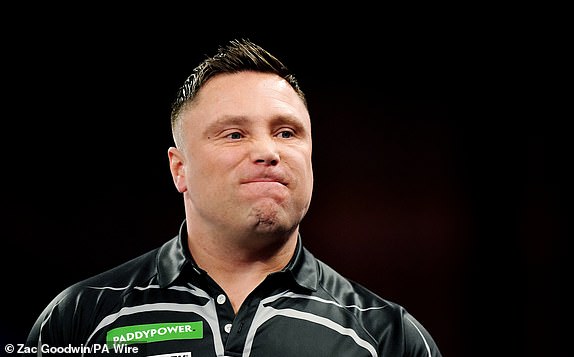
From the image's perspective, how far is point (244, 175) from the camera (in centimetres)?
131

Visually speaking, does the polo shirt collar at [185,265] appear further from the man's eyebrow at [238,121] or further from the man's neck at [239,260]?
the man's eyebrow at [238,121]

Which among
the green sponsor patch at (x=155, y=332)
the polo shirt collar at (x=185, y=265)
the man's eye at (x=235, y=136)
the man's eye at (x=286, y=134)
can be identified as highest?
the man's eye at (x=286, y=134)

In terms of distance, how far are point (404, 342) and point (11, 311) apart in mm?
1088

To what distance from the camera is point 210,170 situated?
1337 mm

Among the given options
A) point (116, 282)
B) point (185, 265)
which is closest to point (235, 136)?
point (185, 265)

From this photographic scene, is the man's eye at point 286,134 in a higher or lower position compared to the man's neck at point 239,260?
higher

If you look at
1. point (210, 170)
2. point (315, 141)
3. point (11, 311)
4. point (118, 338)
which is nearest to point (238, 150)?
point (210, 170)

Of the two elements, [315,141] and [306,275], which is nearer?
[306,275]

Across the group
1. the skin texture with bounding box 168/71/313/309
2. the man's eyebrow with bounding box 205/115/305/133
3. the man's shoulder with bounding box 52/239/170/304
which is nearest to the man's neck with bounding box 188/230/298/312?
the skin texture with bounding box 168/71/313/309

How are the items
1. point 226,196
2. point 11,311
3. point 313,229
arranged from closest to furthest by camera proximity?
point 226,196
point 11,311
point 313,229

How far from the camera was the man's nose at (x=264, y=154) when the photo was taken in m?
1.30

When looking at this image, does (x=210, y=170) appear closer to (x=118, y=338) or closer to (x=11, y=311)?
(x=118, y=338)

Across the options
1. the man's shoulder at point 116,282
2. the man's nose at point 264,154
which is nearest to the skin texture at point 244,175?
the man's nose at point 264,154

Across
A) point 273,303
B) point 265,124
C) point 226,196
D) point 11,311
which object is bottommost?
point 11,311
